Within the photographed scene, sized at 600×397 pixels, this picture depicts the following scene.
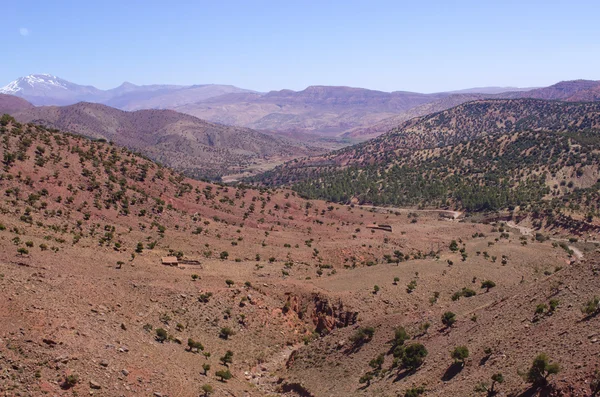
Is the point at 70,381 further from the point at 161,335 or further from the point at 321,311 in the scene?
the point at 321,311

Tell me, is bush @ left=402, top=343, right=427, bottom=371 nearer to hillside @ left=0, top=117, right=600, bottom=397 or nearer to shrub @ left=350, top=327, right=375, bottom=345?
hillside @ left=0, top=117, right=600, bottom=397

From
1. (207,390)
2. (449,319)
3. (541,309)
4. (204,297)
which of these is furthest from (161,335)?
(541,309)

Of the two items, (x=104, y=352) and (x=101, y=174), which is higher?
(x=101, y=174)

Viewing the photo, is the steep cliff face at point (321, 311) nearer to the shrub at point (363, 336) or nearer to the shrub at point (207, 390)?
the shrub at point (363, 336)

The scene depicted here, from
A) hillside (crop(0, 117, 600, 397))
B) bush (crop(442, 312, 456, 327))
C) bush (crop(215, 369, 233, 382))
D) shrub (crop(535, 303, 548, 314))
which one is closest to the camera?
hillside (crop(0, 117, 600, 397))

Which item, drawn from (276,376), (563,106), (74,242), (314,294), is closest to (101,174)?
(74,242)

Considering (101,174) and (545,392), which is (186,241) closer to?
(101,174)

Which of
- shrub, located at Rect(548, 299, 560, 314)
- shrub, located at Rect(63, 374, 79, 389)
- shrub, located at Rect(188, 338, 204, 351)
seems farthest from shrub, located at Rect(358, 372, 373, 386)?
shrub, located at Rect(63, 374, 79, 389)

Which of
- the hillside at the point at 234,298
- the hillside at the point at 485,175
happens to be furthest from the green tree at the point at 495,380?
the hillside at the point at 485,175
